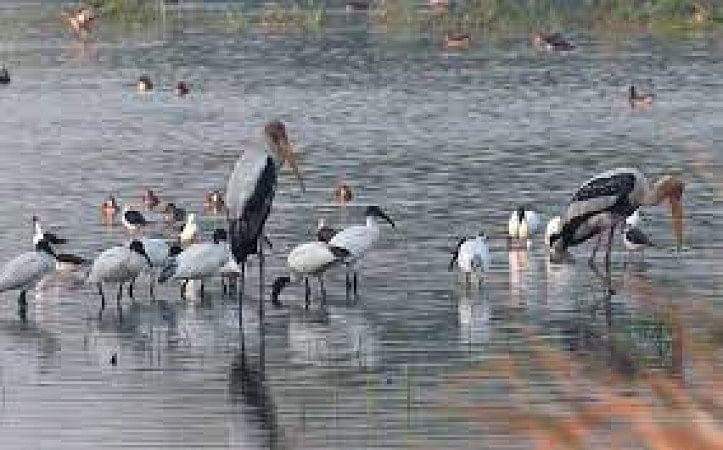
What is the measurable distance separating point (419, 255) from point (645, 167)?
10326 mm

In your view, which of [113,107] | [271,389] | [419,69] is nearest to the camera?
[271,389]

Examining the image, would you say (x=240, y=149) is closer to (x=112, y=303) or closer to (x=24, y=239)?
(x=24, y=239)

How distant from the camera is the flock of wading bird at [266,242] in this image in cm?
2134

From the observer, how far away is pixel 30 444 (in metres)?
15.8

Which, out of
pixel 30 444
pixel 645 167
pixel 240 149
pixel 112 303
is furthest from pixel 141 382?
pixel 240 149

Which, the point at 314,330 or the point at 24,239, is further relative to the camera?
the point at 24,239

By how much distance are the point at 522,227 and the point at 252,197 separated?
6.30 metres

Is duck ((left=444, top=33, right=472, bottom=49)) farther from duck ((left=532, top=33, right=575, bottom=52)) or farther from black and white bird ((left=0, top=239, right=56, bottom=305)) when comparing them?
black and white bird ((left=0, top=239, right=56, bottom=305))

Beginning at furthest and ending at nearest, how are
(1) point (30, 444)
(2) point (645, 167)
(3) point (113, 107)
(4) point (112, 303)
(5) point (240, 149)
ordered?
1. (3) point (113, 107)
2. (5) point (240, 149)
3. (2) point (645, 167)
4. (4) point (112, 303)
5. (1) point (30, 444)

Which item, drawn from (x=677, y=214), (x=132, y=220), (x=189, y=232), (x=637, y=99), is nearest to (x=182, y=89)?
(x=637, y=99)

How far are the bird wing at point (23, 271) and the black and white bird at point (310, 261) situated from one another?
2.02 meters

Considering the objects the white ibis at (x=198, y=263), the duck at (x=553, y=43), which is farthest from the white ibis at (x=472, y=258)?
the duck at (x=553, y=43)

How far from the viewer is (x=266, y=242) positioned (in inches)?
934

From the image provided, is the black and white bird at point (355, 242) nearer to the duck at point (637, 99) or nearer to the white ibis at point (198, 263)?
the white ibis at point (198, 263)
